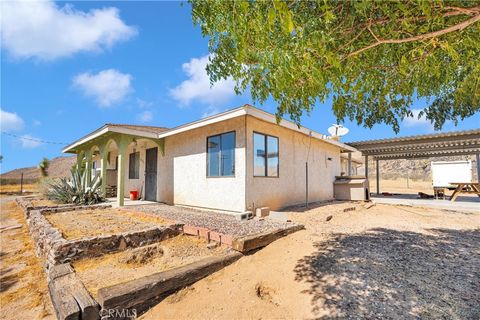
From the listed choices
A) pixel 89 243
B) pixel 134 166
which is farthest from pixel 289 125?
pixel 134 166

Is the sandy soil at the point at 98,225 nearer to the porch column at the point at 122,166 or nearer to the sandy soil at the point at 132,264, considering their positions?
the sandy soil at the point at 132,264

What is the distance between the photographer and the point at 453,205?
31.0 feet

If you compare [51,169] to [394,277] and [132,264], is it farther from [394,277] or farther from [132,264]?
[394,277]

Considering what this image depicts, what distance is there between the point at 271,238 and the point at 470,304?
2773 millimetres

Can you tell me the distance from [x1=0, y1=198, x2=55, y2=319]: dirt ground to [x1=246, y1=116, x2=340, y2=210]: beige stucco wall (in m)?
4.74

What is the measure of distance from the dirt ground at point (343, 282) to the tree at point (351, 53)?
2.38 metres

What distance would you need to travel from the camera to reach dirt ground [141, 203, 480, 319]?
8.14 feet

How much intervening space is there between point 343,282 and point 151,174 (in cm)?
980

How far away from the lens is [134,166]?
12.5 meters

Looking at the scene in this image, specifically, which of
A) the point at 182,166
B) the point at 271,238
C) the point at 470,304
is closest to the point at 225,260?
the point at 271,238

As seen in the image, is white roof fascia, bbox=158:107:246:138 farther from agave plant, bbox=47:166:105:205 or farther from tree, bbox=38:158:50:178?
tree, bbox=38:158:50:178

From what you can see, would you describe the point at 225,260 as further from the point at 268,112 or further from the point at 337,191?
the point at 337,191

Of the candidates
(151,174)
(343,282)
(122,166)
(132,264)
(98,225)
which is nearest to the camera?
(343,282)

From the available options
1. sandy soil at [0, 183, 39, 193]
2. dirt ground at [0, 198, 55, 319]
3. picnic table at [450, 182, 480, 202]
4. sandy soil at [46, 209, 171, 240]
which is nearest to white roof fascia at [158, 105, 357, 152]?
sandy soil at [46, 209, 171, 240]
